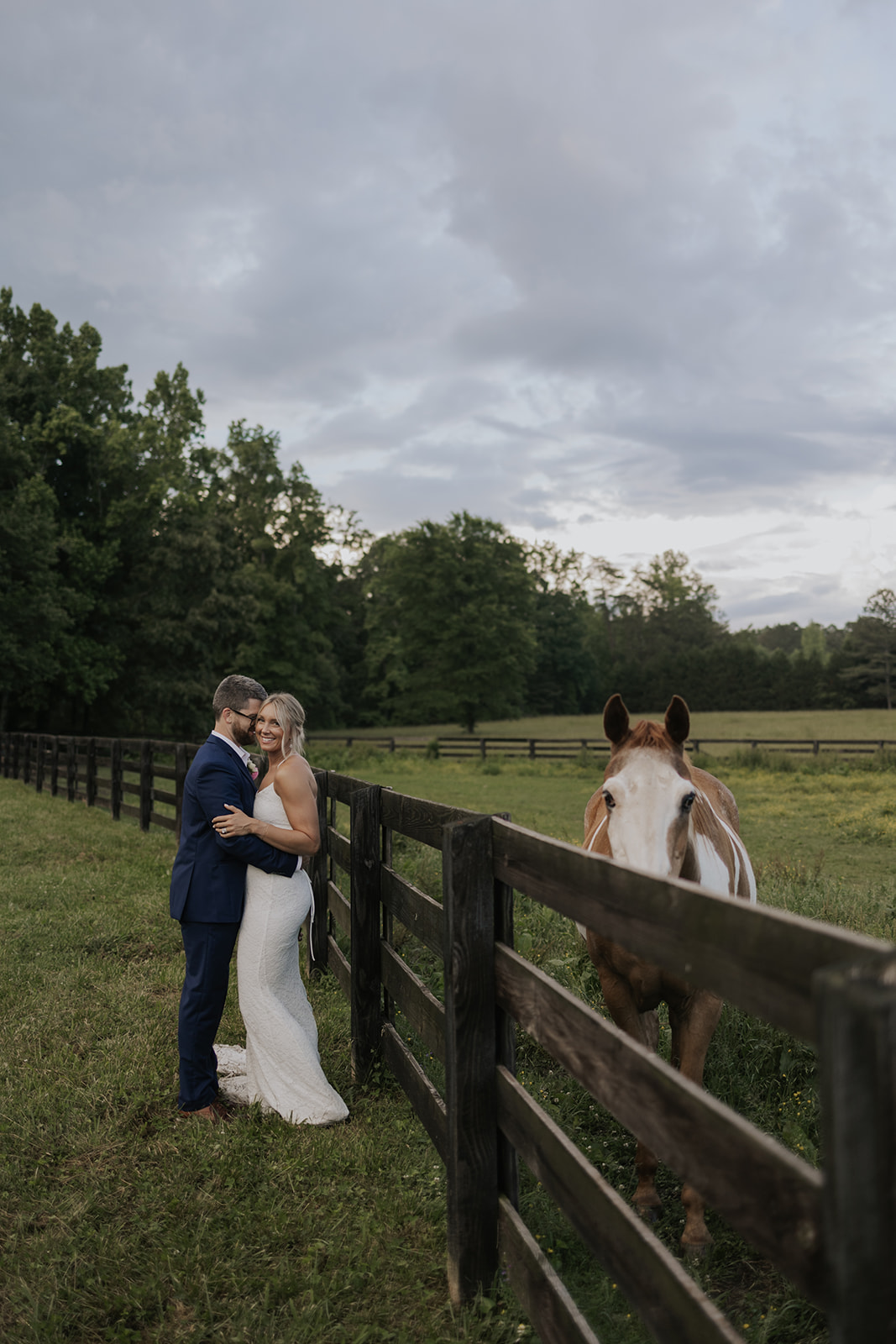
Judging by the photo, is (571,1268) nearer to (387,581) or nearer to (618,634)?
(387,581)

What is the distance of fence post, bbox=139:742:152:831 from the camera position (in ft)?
40.7

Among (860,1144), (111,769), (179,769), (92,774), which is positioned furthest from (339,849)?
(111,769)

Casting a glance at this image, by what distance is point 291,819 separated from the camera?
4.20 m

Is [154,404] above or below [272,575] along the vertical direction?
above

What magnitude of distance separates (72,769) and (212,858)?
13667 millimetres

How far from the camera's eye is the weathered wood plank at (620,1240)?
4.96 ft

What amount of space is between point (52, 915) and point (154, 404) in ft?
111

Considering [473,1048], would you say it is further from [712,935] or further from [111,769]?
[111,769]

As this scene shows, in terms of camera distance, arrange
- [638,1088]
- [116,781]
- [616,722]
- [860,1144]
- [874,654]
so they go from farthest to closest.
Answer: [874,654], [116,781], [616,722], [638,1088], [860,1144]

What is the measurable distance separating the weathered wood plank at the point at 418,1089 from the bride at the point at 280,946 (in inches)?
12.9

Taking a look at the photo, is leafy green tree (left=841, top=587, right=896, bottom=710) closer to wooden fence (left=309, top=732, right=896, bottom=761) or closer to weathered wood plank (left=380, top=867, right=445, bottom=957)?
wooden fence (left=309, top=732, right=896, bottom=761)

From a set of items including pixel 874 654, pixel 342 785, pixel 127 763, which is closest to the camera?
pixel 342 785

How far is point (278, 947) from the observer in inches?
164

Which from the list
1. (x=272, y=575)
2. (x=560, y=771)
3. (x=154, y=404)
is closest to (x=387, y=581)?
(x=272, y=575)
